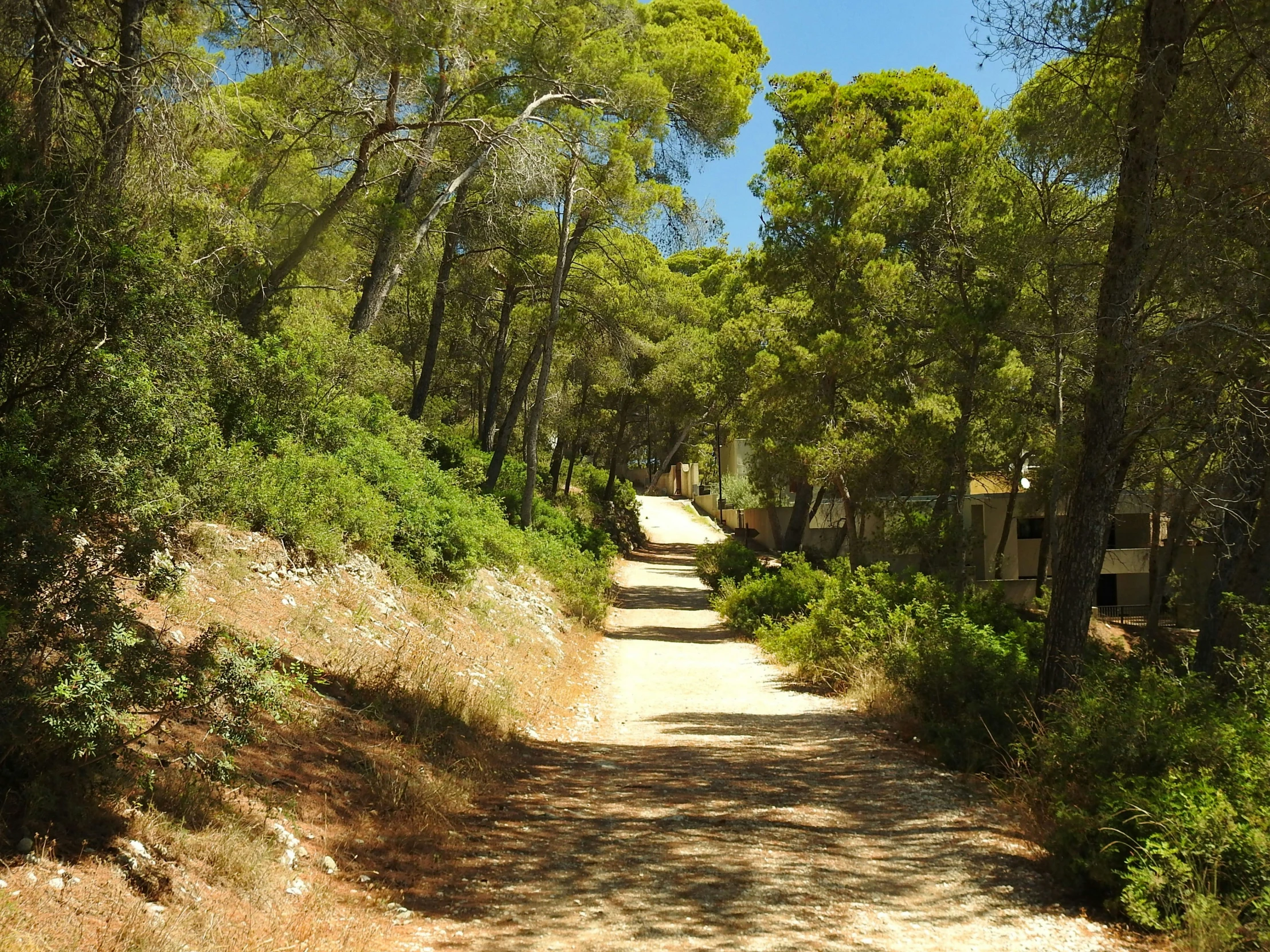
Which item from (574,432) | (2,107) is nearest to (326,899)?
(2,107)

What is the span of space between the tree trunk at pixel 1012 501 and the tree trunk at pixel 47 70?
2060cm

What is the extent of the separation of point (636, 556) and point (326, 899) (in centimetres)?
3341

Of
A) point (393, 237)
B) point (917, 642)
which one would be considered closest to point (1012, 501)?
point (917, 642)

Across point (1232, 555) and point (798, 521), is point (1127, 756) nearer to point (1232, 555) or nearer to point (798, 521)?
point (1232, 555)

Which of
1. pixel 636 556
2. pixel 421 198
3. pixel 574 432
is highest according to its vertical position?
pixel 421 198

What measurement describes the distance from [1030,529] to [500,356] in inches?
738

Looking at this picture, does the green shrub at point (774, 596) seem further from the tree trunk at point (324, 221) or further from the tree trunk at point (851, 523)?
the tree trunk at point (324, 221)

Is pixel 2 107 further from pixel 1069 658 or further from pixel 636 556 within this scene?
pixel 636 556

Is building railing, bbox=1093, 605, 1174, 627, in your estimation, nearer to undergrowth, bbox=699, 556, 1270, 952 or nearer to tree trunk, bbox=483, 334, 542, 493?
tree trunk, bbox=483, 334, 542, 493

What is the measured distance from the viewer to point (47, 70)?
7.44 metres

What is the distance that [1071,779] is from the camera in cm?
682

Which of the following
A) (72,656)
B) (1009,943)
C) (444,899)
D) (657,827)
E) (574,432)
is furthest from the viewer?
(574,432)

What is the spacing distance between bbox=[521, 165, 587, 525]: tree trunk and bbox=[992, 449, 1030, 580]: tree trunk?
10952mm

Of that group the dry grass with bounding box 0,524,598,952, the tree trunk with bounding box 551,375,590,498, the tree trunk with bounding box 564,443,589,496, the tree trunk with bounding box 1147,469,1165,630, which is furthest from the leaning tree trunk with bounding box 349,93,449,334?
the tree trunk with bounding box 564,443,589,496
